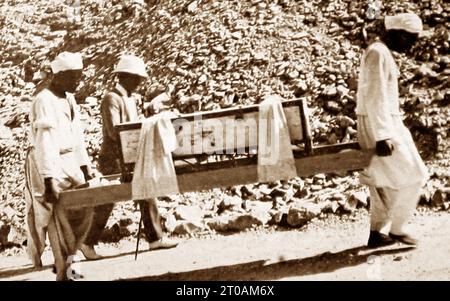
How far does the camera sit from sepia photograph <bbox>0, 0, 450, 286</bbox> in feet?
13.8

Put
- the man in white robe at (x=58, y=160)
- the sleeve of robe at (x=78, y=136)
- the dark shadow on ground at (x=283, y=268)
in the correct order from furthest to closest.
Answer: the sleeve of robe at (x=78, y=136), the dark shadow on ground at (x=283, y=268), the man in white robe at (x=58, y=160)

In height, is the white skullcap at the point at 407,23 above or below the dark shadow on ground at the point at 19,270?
above

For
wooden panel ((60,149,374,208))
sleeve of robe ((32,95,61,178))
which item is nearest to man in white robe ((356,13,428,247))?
wooden panel ((60,149,374,208))

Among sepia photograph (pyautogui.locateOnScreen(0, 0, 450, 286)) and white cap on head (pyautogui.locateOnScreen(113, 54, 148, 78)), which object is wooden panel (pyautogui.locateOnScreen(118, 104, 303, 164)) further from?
white cap on head (pyautogui.locateOnScreen(113, 54, 148, 78))

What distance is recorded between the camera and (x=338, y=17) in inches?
342

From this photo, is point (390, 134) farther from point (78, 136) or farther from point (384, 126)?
point (78, 136)

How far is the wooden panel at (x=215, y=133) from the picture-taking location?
13.8 ft

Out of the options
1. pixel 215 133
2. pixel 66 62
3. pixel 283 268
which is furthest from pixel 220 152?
pixel 66 62

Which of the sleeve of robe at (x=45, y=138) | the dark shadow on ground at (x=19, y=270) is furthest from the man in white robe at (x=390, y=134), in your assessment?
the dark shadow on ground at (x=19, y=270)

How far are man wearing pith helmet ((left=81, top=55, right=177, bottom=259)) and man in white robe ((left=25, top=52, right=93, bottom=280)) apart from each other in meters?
0.55

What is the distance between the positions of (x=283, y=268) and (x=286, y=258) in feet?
0.94

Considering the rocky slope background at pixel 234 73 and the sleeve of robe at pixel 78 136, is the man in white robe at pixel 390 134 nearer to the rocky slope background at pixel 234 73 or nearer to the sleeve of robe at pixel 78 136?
the rocky slope background at pixel 234 73

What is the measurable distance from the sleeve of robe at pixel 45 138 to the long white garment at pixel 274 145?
1344mm
